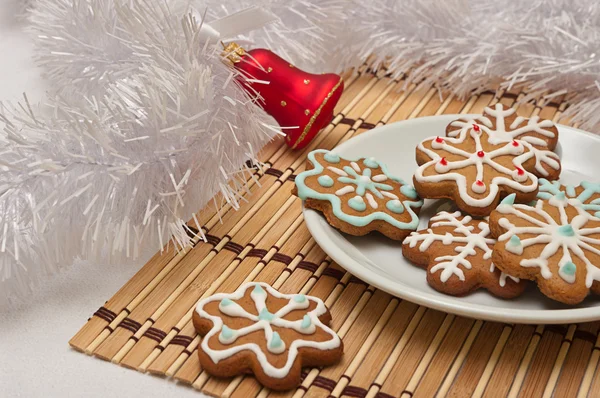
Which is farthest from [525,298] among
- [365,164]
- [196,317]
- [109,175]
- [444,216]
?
[109,175]

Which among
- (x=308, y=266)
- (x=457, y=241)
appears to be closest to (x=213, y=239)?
(x=308, y=266)

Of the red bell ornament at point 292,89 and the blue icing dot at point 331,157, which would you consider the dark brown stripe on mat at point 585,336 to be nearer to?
the blue icing dot at point 331,157

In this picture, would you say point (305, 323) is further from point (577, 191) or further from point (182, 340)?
point (577, 191)

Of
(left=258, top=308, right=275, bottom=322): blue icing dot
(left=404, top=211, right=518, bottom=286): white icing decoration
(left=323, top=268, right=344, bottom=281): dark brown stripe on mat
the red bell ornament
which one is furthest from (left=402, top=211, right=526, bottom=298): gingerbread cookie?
the red bell ornament

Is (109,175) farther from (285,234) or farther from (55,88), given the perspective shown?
(55,88)

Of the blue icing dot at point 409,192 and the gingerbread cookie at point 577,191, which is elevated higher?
the blue icing dot at point 409,192

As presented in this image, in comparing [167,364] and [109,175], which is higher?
[109,175]

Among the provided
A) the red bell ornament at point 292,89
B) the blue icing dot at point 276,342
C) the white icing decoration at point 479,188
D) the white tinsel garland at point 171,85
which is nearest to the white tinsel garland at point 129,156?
the white tinsel garland at point 171,85
